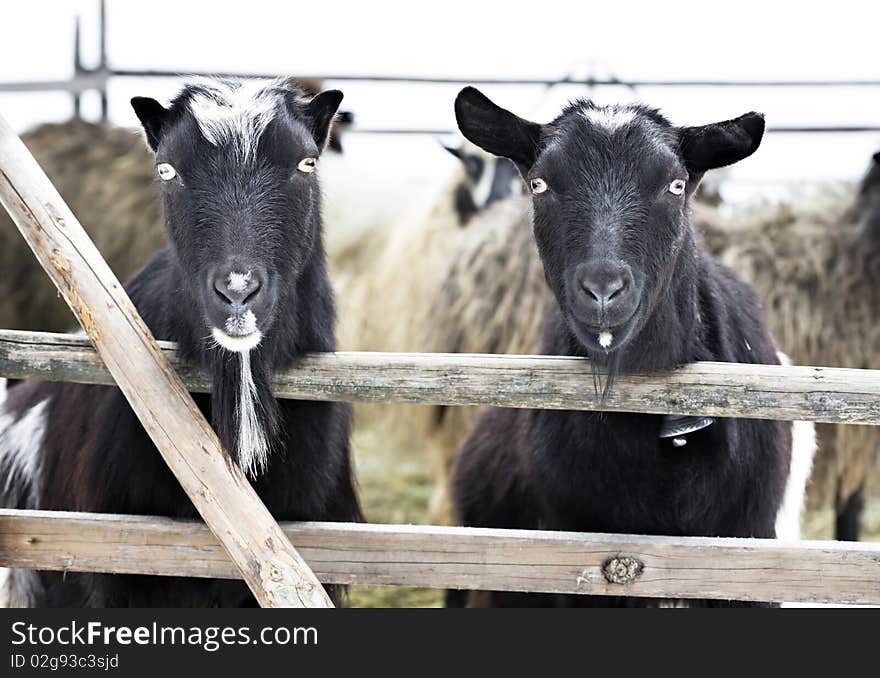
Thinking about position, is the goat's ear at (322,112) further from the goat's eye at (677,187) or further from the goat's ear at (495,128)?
the goat's eye at (677,187)

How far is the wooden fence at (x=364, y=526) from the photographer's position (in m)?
3.11

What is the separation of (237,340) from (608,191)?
4.15ft

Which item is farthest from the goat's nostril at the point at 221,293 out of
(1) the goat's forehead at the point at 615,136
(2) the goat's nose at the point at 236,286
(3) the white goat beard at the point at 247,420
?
(1) the goat's forehead at the point at 615,136

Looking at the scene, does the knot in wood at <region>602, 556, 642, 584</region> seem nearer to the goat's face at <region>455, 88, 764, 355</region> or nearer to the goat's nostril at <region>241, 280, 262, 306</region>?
the goat's face at <region>455, 88, 764, 355</region>

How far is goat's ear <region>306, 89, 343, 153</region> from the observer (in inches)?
141

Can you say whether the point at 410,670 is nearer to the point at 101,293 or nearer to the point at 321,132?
the point at 101,293

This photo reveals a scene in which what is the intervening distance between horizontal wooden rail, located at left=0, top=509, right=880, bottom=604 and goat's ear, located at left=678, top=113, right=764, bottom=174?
1274 mm

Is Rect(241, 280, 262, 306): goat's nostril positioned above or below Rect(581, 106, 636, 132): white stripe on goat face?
below

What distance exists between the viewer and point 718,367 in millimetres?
3238

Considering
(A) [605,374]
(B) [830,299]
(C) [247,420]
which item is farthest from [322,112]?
(B) [830,299]

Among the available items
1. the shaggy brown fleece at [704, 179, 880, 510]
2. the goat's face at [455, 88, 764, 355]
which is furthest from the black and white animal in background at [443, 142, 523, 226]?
the goat's face at [455, 88, 764, 355]

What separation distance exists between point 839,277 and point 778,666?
4123mm

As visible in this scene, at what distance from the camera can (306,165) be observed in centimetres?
342

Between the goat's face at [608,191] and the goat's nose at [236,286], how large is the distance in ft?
3.20
